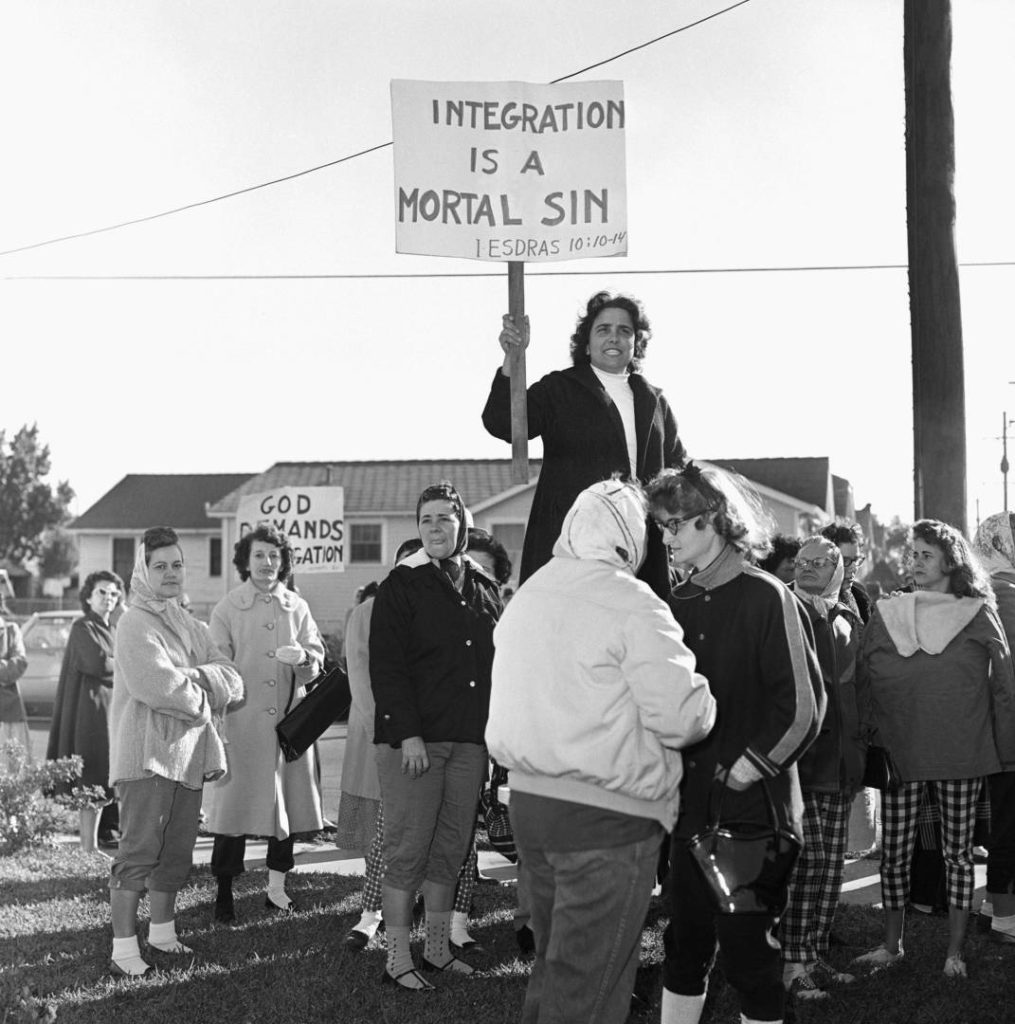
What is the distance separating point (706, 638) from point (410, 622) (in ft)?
6.31

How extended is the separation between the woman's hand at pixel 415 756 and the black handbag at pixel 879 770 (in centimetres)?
195

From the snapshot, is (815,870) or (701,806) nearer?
(701,806)

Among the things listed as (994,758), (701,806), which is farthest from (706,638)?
(994,758)

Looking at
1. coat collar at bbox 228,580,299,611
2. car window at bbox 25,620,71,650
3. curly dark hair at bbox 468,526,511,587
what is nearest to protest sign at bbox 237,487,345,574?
coat collar at bbox 228,580,299,611

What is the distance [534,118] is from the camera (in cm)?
579

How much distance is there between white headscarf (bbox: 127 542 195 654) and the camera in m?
6.12

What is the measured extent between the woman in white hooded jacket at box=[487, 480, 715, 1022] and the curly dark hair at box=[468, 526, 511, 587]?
3508 millimetres

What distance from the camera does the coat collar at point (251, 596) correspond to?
7484 millimetres

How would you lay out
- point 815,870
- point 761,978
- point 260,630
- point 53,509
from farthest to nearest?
point 53,509
point 260,630
point 815,870
point 761,978

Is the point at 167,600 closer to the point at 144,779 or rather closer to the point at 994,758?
the point at 144,779

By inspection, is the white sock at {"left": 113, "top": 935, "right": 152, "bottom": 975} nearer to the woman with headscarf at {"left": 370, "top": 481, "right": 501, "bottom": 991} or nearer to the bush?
the woman with headscarf at {"left": 370, "top": 481, "right": 501, "bottom": 991}

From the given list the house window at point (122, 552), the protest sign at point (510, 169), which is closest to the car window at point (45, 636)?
the protest sign at point (510, 169)

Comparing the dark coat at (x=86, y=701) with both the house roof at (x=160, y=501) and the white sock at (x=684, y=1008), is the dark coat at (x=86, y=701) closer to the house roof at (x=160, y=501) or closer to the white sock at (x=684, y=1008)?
the white sock at (x=684, y=1008)

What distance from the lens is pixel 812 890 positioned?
5473 millimetres
